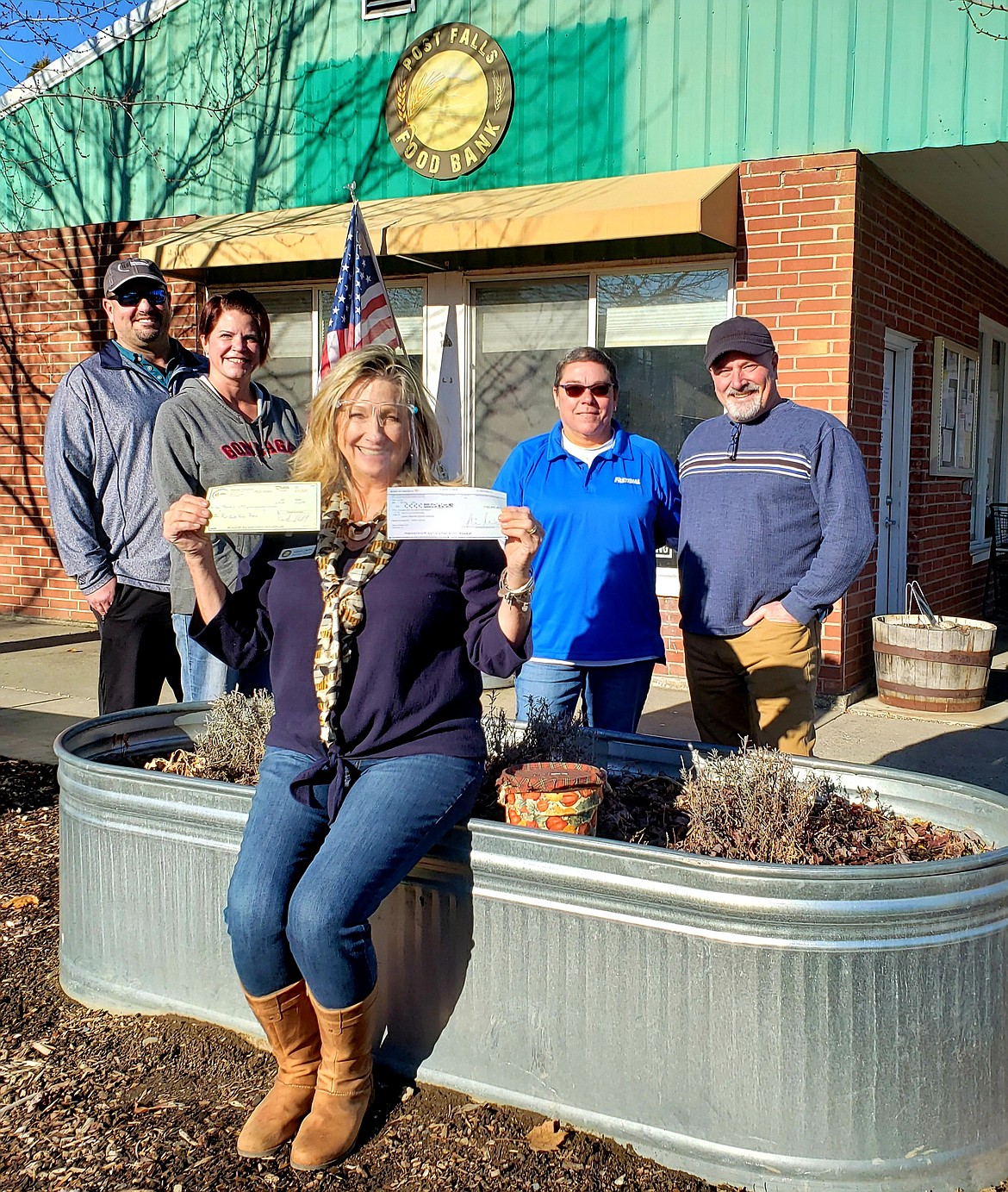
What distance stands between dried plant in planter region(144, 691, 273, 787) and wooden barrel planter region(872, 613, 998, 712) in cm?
482

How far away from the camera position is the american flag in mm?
→ 7141

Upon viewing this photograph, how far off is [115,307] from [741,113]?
453 cm

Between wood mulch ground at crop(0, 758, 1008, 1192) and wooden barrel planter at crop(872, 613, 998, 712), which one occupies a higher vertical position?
wooden barrel planter at crop(872, 613, 998, 712)

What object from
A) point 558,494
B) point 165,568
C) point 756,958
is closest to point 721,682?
point 558,494

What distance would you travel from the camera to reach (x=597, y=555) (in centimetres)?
375

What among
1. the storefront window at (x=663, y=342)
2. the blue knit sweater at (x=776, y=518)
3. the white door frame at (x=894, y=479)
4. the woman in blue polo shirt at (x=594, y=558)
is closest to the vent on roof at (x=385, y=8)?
the storefront window at (x=663, y=342)

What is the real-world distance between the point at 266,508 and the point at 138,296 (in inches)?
73.5

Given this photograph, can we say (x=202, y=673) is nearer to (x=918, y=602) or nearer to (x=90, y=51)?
(x=918, y=602)

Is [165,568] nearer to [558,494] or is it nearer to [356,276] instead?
[558,494]

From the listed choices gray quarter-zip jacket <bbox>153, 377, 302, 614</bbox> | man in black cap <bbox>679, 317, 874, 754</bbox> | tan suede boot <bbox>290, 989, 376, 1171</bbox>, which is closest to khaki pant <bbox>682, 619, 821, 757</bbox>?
man in black cap <bbox>679, 317, 874, 754</bbox>

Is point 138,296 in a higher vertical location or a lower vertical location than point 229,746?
higher

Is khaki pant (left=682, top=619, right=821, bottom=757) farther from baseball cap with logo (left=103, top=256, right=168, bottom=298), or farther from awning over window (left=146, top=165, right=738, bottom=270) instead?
awning over window (left=146, top=165, right=738, bottom=270)

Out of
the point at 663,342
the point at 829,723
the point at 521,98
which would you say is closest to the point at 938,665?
the point at 829,723

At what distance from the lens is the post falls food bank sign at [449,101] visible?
792cm
